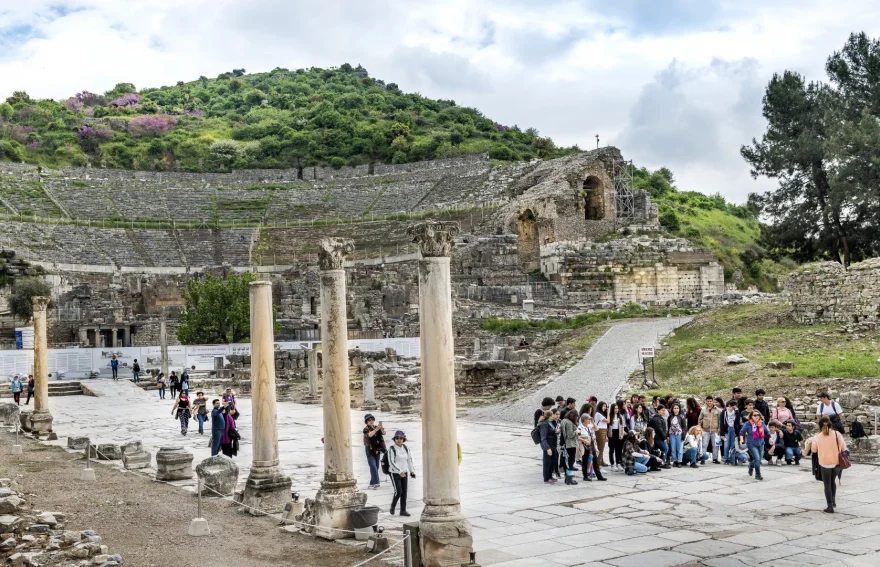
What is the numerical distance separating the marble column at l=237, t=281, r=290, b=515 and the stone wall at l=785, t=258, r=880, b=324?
61.1 feet

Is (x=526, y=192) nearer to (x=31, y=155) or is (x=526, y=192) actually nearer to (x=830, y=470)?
(x=830, y=470)

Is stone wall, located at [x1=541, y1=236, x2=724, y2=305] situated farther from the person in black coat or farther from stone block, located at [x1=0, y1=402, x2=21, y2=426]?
the person in black coat

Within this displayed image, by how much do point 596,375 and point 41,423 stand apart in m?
15.1

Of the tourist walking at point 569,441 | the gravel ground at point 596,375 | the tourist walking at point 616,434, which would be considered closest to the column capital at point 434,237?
the tourist walking at point 569,441

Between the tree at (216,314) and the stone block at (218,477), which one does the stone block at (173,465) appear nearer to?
the stone block at (218,477)

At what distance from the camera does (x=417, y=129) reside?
92938 millimetres

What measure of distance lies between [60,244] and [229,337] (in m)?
19.4

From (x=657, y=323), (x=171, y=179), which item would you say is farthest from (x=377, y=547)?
(x=171, y=179)

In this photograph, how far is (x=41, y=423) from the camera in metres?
23.7

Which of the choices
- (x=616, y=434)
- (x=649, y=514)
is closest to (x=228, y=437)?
(x=616, y=434)

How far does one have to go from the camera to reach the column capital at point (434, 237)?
384 inches

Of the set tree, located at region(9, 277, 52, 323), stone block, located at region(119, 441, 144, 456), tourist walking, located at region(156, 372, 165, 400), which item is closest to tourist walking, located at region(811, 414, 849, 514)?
stone block, located at region(119, 441, 144, 456)

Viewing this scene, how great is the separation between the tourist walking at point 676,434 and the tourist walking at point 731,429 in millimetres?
703

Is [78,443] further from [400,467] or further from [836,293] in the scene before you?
[836,293]
